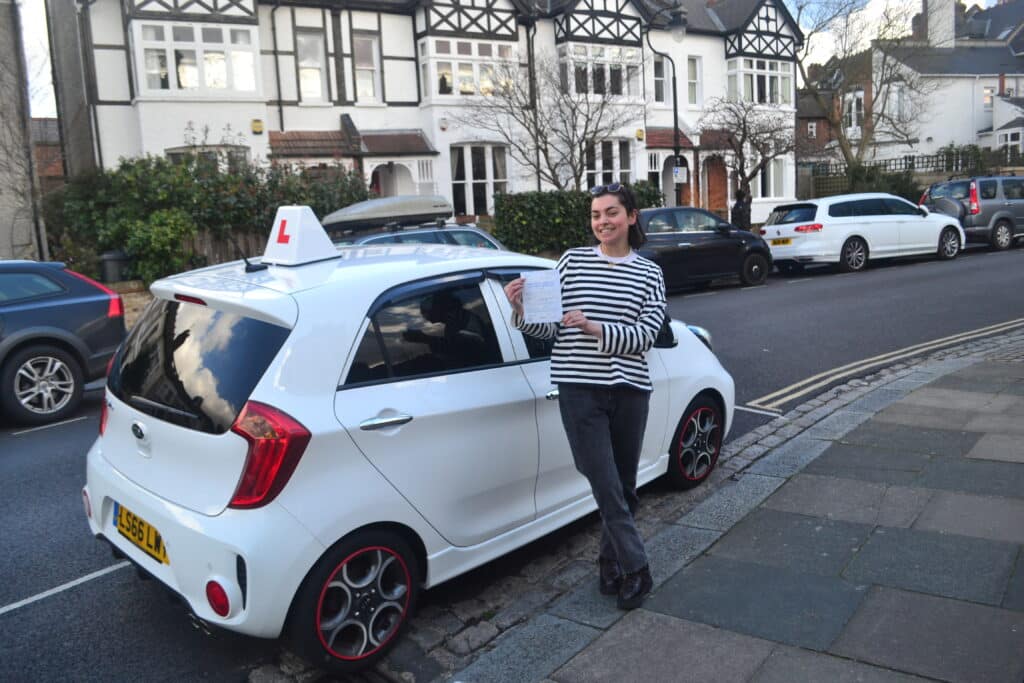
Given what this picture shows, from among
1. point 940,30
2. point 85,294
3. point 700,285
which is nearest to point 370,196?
point 700,285

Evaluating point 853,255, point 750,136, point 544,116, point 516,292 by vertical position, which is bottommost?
point 853,255

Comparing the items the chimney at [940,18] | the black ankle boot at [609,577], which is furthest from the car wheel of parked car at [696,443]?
the chimney at [940,18]

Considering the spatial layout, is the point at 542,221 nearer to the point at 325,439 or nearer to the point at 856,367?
the point at 856,367

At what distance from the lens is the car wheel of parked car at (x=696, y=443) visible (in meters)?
5.22

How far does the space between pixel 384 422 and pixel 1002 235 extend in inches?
926

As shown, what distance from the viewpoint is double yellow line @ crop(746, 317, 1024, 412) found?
25.8ft

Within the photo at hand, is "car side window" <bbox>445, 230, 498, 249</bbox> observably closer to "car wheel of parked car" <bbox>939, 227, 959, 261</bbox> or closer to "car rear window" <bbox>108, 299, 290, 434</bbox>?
"car rear window" <bbox>108, 299, 290, 434</bbox>

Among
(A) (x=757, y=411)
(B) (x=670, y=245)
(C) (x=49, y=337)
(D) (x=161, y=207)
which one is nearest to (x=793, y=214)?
(B) (x=670, y=245)

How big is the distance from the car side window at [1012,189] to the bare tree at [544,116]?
36.0 feet

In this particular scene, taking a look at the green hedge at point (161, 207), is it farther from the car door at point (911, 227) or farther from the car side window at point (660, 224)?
the car door at point (911, 227)

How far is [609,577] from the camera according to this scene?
157 inches

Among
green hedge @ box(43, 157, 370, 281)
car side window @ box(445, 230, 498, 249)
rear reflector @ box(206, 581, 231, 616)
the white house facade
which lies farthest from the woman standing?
the white house facade

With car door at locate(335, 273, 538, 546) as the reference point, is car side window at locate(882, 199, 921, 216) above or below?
above

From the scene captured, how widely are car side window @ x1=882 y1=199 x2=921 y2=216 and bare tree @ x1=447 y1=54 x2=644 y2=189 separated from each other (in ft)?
26.8
